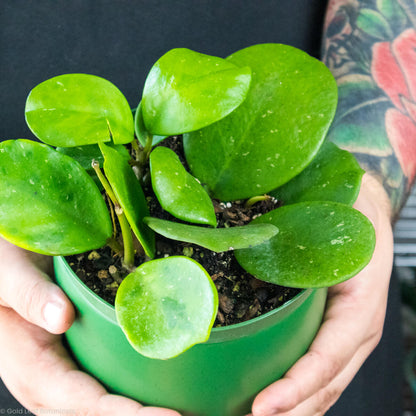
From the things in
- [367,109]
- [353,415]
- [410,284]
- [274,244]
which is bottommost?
[410,284]

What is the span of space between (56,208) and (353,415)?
1.71 feet

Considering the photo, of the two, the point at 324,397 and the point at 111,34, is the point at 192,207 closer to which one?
the point at 324,397

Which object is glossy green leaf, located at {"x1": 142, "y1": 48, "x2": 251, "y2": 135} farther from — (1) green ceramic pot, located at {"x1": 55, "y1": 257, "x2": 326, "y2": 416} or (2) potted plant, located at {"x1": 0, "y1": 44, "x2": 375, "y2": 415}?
(1) green ceramic pot, located at {"x1": 55, "y1": 257, "x2": 326, "y2": 416}

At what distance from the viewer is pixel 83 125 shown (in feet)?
0.92

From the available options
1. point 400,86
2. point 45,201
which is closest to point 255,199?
point 45,201

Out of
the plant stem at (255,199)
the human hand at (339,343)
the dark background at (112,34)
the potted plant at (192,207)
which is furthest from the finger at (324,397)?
the dark background at (112,34)

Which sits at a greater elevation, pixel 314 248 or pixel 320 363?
pixel 314 248

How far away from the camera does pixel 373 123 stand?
74cm

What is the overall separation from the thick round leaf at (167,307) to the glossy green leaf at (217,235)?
0.01 m

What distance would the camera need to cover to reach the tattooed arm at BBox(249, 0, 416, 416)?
1.64 ft

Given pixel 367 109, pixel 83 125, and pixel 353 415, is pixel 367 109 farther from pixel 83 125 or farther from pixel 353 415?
pixel 83 125

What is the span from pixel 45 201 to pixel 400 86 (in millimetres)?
700

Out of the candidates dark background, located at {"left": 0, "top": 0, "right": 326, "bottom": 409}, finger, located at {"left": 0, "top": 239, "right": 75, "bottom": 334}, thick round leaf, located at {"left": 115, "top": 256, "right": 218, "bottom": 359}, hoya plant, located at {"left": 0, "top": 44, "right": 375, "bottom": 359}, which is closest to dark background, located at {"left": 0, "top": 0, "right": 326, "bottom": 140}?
dark background, located at {"left": 0, "top": 0, "right": 326, "bottom": 409}

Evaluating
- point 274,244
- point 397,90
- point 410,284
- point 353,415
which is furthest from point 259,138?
point 410,284
